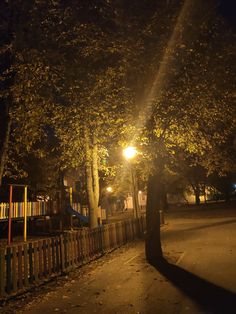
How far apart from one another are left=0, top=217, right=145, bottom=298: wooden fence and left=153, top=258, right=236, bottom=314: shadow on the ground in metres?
2.77

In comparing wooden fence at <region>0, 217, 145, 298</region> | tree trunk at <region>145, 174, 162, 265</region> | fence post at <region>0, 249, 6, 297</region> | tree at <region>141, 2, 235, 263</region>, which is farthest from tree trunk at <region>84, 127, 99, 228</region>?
fence post at <region>0, 249, 6, 297</region>

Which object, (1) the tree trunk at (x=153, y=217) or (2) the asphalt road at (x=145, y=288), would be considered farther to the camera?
(1) the tree trunk at (x=153, y=217)

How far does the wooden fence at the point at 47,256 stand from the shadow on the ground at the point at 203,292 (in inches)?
109

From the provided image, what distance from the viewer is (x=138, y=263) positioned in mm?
12289

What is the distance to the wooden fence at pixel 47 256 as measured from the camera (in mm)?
8859

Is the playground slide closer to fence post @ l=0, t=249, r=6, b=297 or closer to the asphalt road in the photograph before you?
the asphalt road

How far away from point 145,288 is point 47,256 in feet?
9.98

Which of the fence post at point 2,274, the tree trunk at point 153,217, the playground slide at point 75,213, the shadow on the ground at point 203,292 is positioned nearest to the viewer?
the shadow on the ground at point 203,292

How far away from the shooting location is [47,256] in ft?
34.5

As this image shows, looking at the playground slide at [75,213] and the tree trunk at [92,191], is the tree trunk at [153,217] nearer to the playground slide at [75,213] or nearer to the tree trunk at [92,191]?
the tree trunk at [92,191]

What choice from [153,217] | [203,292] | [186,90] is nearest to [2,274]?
[203,292]

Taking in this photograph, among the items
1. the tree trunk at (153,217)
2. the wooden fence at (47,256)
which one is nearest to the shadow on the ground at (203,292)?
the tree trunk at (153,217)

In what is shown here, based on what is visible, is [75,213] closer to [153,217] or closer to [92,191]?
[92,191]

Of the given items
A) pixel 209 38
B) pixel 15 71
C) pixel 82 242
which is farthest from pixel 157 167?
pixel 15 71
